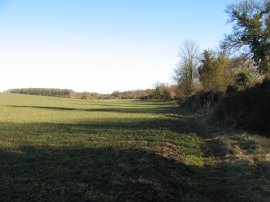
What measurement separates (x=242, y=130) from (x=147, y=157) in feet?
33.1

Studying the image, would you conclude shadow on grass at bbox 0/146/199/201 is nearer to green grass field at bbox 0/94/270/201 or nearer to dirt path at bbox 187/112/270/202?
green grass field at bbox 0/94/270/201

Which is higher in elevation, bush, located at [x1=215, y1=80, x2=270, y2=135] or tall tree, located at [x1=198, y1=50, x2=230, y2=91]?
tall tree, located at [x1=198, y1=50, x2=230, y2=91]

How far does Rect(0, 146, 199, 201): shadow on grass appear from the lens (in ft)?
27.9

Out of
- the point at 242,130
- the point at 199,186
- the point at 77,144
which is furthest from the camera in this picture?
the point at 242,130

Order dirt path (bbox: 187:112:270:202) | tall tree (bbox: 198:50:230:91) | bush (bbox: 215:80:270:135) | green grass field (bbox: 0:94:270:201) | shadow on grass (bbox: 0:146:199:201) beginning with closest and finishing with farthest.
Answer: shadow on grass (bbox: 0:146:199:201) < green grass field (bbox: 0:94:270:201) < dirt path (bbox: 187:112:270:202) < bush (bbox: 215:80:270:135) < tall tree (bbox: 198:50:230:91)

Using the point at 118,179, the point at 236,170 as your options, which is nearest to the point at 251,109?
the point at 236,170

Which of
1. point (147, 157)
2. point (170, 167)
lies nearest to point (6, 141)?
point (147, 157)

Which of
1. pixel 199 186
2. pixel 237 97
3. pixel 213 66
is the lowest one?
pixel 199 186

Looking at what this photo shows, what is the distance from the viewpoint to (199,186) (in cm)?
1004

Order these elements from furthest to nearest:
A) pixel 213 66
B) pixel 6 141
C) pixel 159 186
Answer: pixel 213 66 → pixel 6 141 → pixel 159 186

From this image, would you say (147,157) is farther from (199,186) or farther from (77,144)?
(77,144)

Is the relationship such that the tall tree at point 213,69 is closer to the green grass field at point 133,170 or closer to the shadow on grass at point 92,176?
the green grass field at point 133,170

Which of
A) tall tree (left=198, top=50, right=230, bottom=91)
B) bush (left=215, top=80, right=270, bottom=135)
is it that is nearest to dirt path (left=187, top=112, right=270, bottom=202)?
bush (left=215, top=80, right=270, bottom=135)

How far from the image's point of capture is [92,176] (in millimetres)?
10164
